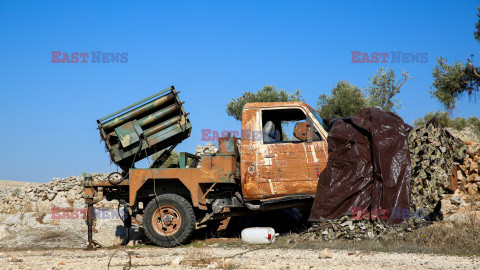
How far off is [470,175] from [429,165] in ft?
13.6

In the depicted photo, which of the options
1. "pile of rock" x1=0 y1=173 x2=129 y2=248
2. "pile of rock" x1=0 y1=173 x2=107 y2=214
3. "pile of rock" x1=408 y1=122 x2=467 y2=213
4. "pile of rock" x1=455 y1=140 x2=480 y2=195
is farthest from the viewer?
"pile of rock" x1=0 y1=173 x2=107 y2=214

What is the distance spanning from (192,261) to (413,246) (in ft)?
11.4

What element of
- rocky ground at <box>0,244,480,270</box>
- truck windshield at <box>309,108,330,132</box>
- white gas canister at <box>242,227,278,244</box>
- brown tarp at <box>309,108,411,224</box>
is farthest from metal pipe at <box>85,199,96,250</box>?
truck windshield at <box>309,108,330,132</box>

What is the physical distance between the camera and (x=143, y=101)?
358 inches

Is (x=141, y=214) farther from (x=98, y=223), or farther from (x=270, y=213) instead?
(x=270, y=213)

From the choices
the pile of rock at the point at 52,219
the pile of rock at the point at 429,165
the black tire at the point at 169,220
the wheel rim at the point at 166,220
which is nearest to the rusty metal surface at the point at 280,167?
the black tire at the point at 169,220

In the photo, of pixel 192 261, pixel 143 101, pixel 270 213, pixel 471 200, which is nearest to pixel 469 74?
pixel 471 200

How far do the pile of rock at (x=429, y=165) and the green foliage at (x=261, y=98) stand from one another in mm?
23174

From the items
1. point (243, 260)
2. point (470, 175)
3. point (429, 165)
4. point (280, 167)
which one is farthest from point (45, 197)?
point (429, 165)

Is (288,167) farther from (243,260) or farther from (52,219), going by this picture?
(52,219)

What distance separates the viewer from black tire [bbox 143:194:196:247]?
8828 millimetres

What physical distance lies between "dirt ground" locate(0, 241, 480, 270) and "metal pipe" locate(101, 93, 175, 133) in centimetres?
247

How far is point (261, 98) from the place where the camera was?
33.3 metres

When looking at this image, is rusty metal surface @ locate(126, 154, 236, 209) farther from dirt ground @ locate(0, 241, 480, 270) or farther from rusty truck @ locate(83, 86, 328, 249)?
dirt ground @ locate(0, 241, 480, 270)
